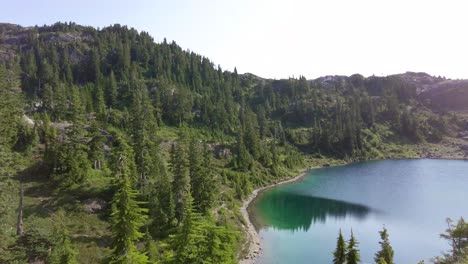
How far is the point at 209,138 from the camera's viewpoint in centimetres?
15075

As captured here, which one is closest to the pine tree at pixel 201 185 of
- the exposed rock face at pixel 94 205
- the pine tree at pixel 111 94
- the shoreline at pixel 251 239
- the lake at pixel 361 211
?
the shoreline at pixel 251 239

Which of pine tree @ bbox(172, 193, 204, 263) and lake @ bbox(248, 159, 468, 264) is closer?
pine tree @ bbox(172, 193, 204, 263)

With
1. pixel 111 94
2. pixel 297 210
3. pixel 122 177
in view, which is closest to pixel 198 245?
pixel 122 177

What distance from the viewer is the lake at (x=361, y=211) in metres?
68.1

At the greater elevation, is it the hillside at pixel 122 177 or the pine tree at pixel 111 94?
the pine tree at pixel 111 94

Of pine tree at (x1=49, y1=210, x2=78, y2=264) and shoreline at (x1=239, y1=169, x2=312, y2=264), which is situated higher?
pine tree at (x1=49, y1=210, x2=78, y2=264)

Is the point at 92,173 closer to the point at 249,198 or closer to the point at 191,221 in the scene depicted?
the point at 249,198

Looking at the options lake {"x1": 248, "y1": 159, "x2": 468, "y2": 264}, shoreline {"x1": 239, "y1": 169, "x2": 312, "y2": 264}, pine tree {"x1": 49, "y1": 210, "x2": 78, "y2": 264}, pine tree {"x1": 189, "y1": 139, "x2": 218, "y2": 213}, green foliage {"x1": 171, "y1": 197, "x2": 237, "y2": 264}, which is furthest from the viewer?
pine tree {"x1": 189, "y1": 139, "x2": 218, "y2": 213}

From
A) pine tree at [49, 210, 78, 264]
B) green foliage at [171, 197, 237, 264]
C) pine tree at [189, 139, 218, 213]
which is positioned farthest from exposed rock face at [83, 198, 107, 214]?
green foliage at [171, 197, 237, 264]

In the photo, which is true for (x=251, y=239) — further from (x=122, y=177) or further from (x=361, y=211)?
(x=361, y=211)

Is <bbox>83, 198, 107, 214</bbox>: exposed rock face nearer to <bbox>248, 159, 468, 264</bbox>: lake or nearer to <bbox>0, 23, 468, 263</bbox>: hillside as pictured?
<bbox>0, 23, 468, 263</bbox>: hillside

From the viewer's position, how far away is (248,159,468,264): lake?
6812cm

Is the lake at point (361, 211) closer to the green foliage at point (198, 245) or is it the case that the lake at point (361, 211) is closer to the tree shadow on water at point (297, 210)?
the tree shadow on water at point (297, 210)

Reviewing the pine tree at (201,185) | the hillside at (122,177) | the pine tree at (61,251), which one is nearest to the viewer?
the hillside at (122,177)
